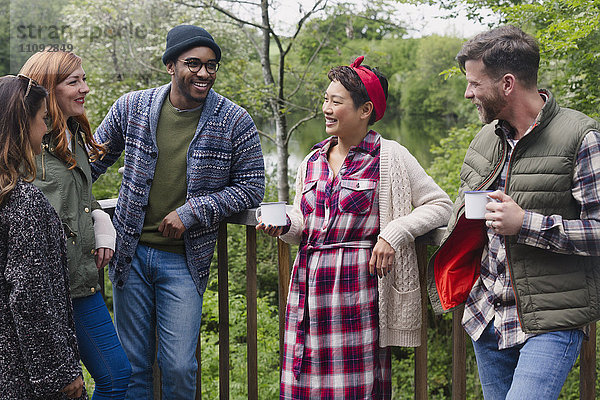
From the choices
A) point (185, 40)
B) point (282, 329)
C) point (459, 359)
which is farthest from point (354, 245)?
point (185, 40)

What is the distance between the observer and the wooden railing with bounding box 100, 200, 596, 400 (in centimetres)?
206

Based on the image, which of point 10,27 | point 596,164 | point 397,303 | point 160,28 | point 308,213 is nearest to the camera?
point 596,164

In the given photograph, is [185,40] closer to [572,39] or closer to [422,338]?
[422,338]

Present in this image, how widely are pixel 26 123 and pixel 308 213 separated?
1.02 meters

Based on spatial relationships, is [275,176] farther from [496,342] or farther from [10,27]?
[496,342]

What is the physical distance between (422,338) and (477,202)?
70 centimetres

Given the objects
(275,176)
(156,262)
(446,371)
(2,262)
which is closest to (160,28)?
(275,176)

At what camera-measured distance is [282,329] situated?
8.78 feet

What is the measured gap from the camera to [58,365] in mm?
1758

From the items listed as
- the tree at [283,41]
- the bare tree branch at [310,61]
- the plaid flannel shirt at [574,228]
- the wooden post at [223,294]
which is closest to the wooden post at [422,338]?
the plaid flannel shirt at [574,228]

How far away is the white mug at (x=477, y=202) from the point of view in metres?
1.74

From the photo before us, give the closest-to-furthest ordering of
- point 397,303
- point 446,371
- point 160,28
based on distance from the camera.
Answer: point 397,303 < point 446,371 < point 160,28

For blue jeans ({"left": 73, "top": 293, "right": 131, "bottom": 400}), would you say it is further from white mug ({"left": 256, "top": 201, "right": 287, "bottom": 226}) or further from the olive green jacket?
white mug ({"left": 256, "top": 201, "right": 287, "bottom": 226})

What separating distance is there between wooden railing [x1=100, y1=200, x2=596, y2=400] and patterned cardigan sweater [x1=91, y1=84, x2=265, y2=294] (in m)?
0.14
